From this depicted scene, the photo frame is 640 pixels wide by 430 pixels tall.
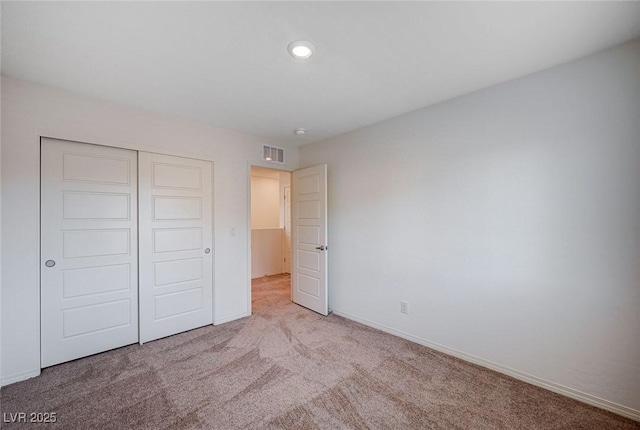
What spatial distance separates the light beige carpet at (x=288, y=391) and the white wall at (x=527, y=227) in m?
0.29

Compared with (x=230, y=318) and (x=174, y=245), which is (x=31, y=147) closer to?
(x=174, y=245)

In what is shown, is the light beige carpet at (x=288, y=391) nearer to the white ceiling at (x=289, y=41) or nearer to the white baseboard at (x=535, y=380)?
the white baseboard at (x=535, y=380)

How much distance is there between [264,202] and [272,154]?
2.79 metres

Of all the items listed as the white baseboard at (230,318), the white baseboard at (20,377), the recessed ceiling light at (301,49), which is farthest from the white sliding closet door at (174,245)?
the recessed ceiling light at (301,49)

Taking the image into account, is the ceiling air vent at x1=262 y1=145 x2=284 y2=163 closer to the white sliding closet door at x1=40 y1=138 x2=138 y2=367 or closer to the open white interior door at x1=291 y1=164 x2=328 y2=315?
the open white interior door at x1=291 y1=164 x2=328 y2=315

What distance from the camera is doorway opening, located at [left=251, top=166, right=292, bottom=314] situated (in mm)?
6030

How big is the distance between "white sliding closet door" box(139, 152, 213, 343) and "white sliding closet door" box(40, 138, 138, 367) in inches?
4.3

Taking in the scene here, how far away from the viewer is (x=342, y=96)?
102 inches

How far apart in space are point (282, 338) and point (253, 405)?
1.06m

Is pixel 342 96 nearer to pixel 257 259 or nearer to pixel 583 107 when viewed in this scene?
pixel 583 107

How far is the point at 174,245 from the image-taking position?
3156 millimetres

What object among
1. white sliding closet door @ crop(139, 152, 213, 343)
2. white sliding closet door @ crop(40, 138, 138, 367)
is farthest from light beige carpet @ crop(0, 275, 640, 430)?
white sliding closet door @ crop(139, 152, 213, 343)

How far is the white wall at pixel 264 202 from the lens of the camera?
257 inches

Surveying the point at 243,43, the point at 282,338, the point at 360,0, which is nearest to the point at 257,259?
the point at 282,338
